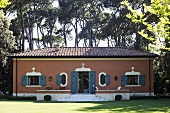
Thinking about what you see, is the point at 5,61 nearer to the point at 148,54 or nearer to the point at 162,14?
the point at 148,54

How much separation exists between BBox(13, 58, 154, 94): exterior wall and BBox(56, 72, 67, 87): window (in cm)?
26

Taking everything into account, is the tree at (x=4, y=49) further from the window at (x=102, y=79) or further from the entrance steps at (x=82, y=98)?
the window at (x=102, y=79)

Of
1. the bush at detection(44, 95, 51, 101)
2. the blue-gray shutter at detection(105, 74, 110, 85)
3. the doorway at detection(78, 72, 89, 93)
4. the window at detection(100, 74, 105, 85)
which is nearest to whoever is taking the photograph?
the bush at detection(44, 95, 51, 101)

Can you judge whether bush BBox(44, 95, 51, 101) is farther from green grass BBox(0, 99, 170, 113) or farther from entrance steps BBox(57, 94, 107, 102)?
green grass BBox(0, 99, 170, 113)

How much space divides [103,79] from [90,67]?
1.50 m

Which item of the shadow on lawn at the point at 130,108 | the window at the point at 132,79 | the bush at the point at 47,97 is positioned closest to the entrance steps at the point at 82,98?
the bush at the point at 47,97

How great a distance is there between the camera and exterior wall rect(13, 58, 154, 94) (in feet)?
87.7

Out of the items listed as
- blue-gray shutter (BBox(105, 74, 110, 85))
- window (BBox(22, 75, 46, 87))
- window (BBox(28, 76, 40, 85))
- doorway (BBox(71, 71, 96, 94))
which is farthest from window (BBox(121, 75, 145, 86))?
window (BBox(28, 76, 40, 85))

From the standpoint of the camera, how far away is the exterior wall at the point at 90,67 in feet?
87.7

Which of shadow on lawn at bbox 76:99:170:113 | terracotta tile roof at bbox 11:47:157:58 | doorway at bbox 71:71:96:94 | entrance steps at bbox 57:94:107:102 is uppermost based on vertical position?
terracotta tile roof at bbox 11:47:157:58

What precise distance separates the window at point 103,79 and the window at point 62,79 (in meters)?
2.95

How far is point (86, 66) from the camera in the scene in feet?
87.9

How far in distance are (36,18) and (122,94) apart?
76.3ft

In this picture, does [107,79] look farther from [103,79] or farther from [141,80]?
[141,80]
